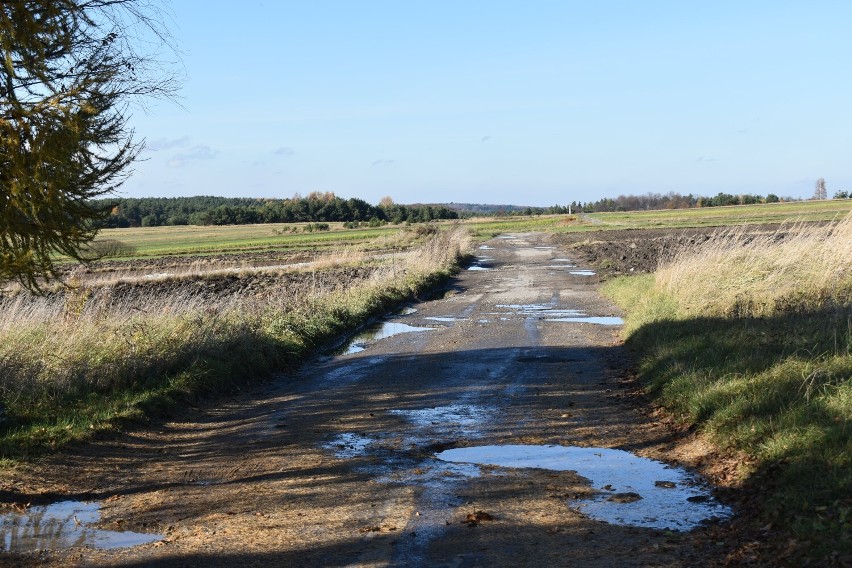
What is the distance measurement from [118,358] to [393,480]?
6.65 m

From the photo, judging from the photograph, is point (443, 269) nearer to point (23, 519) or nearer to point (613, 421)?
point (613, 421)

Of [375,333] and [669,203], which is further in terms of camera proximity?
[669,203]

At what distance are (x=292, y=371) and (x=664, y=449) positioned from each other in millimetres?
8660

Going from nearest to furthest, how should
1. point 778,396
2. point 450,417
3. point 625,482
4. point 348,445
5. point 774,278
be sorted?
point 625,482
point 778,396
point 348,445
point 450,417
point 774,278

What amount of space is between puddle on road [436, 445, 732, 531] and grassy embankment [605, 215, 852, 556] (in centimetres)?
52

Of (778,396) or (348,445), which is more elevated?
(778,396)

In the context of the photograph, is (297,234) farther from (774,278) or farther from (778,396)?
(778,396)

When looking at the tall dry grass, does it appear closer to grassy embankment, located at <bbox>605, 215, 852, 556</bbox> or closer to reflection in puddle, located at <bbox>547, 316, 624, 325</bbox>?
grassy embankment, located at <bbox>605, 215, 852, 556</bbox>

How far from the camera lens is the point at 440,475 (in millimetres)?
8344

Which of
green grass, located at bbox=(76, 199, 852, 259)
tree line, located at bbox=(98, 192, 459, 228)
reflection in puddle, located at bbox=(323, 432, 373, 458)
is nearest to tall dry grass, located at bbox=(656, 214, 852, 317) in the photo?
reflection in puddle, located at bbox=(323, 432, 373, 458)

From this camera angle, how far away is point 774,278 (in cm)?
1652

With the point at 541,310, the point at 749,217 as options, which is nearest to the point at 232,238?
the point at 749,217

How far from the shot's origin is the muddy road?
247 inches

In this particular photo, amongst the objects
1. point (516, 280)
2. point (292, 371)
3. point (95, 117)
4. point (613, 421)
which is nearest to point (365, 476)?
point (613, 421)
